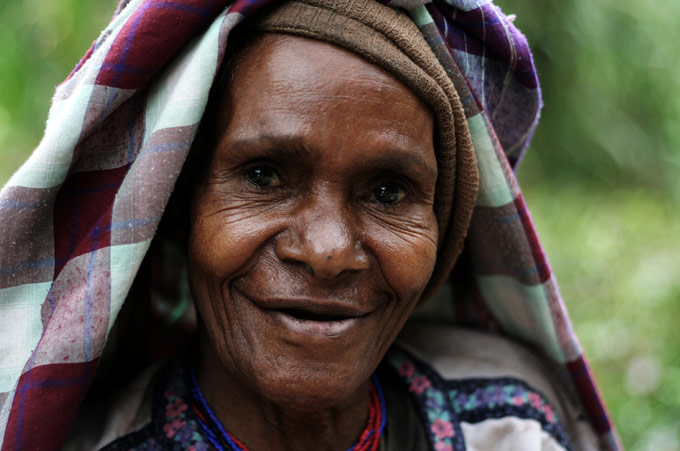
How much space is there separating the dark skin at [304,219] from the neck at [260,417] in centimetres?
12

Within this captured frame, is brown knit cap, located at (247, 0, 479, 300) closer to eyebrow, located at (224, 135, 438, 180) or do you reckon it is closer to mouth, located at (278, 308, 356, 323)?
eyebrow, located at (224, 135, 438, 180)

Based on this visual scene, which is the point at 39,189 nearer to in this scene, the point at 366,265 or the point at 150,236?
the point at 150,236

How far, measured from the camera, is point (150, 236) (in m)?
1.38

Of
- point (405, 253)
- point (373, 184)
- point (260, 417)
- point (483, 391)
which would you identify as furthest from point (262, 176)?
point (483, 391)

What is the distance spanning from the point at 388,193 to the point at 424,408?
62 centimetres

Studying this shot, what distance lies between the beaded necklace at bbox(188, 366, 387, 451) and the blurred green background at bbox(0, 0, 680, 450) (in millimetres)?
1457

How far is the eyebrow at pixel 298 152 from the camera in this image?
55.0 inches

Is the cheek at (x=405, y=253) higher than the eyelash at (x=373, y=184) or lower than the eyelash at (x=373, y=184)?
lower

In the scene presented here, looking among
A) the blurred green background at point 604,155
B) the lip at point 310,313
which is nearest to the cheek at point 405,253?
the lip at point 310,313

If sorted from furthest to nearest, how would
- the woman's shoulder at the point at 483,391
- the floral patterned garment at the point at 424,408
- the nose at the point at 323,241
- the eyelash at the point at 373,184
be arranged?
the woman's shoulder at the point at 483,391 → the floral patterned garment at the point at 424,408 → the eyelash at the point at 373,184 → the nose at the point at 323,241

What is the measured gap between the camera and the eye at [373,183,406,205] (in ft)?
5.08

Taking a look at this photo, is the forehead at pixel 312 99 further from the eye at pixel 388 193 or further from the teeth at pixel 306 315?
the teeth at pixel 306 315

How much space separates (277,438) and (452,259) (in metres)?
0.62

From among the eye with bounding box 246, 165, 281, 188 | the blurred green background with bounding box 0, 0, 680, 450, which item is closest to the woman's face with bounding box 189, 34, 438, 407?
the eye with bounding box 246, 165, 281, 188
